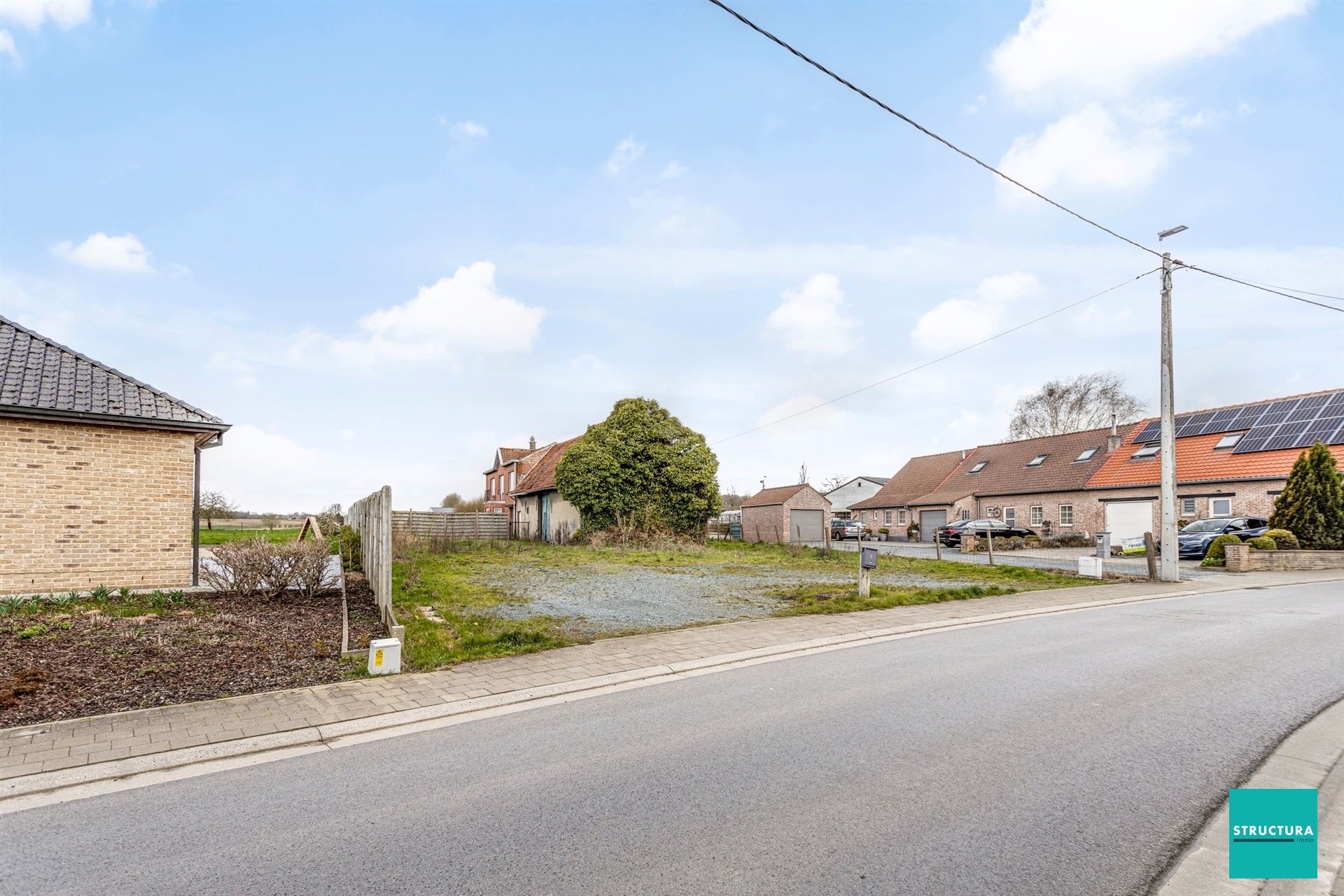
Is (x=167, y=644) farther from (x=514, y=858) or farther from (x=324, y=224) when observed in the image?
(x=324, y=224)

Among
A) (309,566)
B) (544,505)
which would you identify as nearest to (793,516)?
(544,505)

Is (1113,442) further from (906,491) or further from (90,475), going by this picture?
(90,475)

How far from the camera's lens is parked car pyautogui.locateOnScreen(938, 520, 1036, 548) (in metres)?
33.2

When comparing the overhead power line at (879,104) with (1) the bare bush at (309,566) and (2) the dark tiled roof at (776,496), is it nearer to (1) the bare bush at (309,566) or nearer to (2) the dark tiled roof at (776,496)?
(1) the bare bush at (309,566)

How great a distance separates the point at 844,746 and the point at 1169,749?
7.01ft

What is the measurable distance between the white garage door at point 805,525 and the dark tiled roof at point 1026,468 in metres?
9.72

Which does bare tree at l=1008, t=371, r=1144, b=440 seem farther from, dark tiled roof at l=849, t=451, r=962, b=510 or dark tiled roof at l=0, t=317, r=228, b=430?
dark tiled roof at l=0, t=317, r=228, b=430

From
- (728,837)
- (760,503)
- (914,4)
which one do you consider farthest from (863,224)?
(760,503)

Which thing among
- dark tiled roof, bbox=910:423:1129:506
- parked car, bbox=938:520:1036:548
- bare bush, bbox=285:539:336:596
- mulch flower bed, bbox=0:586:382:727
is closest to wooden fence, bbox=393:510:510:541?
bare bush, bbox=285:539:336:596

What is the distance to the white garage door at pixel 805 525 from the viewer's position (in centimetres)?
3653

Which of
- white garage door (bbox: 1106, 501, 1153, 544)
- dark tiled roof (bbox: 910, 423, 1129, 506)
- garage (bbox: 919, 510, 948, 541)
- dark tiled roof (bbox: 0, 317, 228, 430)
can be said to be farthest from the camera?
garage (bbox: 919, 510, 948, 541)

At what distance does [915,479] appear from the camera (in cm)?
4894

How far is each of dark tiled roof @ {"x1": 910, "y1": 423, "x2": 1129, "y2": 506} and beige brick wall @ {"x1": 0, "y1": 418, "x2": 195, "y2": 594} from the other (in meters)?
35.8

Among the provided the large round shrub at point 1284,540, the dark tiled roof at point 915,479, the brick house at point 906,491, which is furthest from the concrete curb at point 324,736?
the dark tiled roof at point 915,479
